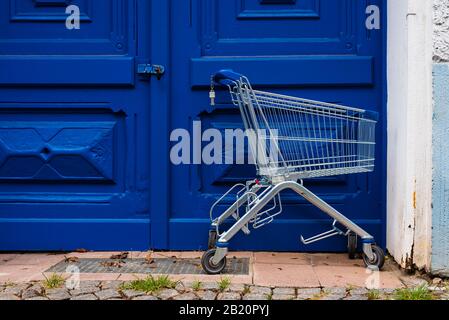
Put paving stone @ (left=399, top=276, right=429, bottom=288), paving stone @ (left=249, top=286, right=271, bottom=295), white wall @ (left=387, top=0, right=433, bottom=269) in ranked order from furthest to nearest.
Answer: white wall @ (left=387, top=0, right=433, bottom=269) < paving stone @ (left=399, top=276, right=429, bottom=288) < paving stone @ (left=249, top=286, right=271, bottom=295)

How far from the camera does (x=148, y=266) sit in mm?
3566

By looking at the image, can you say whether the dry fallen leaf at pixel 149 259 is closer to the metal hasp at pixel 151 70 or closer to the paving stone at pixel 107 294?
the paving stone at pixel 107 294

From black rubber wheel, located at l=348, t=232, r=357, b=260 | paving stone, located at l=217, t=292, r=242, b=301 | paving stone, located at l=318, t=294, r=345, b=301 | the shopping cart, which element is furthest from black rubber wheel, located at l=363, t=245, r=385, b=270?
paving stone, located at l=217, t=292, r=242, b=301

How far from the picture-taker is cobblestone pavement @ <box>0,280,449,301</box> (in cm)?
294

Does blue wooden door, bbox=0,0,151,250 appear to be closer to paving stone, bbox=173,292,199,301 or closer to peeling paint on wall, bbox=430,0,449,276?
paving stone, bbox=173,292,199,301

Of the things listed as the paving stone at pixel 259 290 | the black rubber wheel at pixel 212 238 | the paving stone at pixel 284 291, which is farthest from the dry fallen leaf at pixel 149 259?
the paving stone at pixel 284 291

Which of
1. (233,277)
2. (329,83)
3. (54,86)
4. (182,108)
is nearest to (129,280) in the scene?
(233,277)

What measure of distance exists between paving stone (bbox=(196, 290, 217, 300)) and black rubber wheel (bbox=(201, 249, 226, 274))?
0.31 meters

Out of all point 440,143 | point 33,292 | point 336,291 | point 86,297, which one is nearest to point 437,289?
point 336,291

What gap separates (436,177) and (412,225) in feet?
1.06

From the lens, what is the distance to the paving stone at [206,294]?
2943mm

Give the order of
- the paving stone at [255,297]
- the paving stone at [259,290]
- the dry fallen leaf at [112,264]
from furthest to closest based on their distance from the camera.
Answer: the dry fallen leaf at [112,264] → the paving stone at [259,290] → the paving stone at [255,297]

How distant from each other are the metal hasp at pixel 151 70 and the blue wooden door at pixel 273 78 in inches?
3.3

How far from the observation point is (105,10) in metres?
3.98
